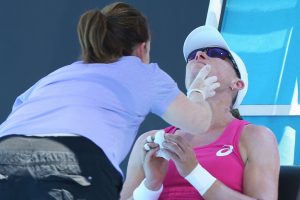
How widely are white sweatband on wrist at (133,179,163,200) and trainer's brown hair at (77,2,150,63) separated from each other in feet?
1.62

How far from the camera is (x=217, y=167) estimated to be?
74.4 inches

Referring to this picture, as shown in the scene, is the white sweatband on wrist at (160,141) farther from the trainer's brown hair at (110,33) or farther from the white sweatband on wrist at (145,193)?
the trainer's brown hair at (110,33)

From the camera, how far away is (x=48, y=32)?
346 centimetres

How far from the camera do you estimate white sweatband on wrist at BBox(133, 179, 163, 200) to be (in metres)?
1.88

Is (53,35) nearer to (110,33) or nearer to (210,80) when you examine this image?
(210,80)

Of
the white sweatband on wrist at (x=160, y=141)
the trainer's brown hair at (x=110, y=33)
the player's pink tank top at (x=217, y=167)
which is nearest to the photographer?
→ the trainer's brown hair at (x=110, y=33)

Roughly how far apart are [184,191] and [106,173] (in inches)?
22.4

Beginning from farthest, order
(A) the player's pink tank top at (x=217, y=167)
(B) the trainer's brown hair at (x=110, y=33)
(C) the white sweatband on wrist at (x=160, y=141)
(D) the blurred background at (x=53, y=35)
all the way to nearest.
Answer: (D) the blurred background at (x=53, y=35)
(A) the player's pink tank top at (x=217, y=167)
(C) the white sweatband on wrist at (x=160, y=141)
(B) the trainer's brown hair at (x=110, y=33)

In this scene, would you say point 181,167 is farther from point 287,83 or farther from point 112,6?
point 287,83

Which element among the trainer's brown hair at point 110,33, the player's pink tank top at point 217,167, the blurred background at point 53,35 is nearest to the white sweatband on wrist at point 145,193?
the player's pink tank top at point 217,167

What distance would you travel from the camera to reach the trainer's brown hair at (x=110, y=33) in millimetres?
1534

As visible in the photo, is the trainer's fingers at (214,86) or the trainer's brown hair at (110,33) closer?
the trainer's brown hair at (110,33)

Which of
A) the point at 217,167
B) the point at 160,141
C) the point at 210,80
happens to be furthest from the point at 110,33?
the point at 217,167

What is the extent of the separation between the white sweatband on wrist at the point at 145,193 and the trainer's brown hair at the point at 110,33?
0.49m
